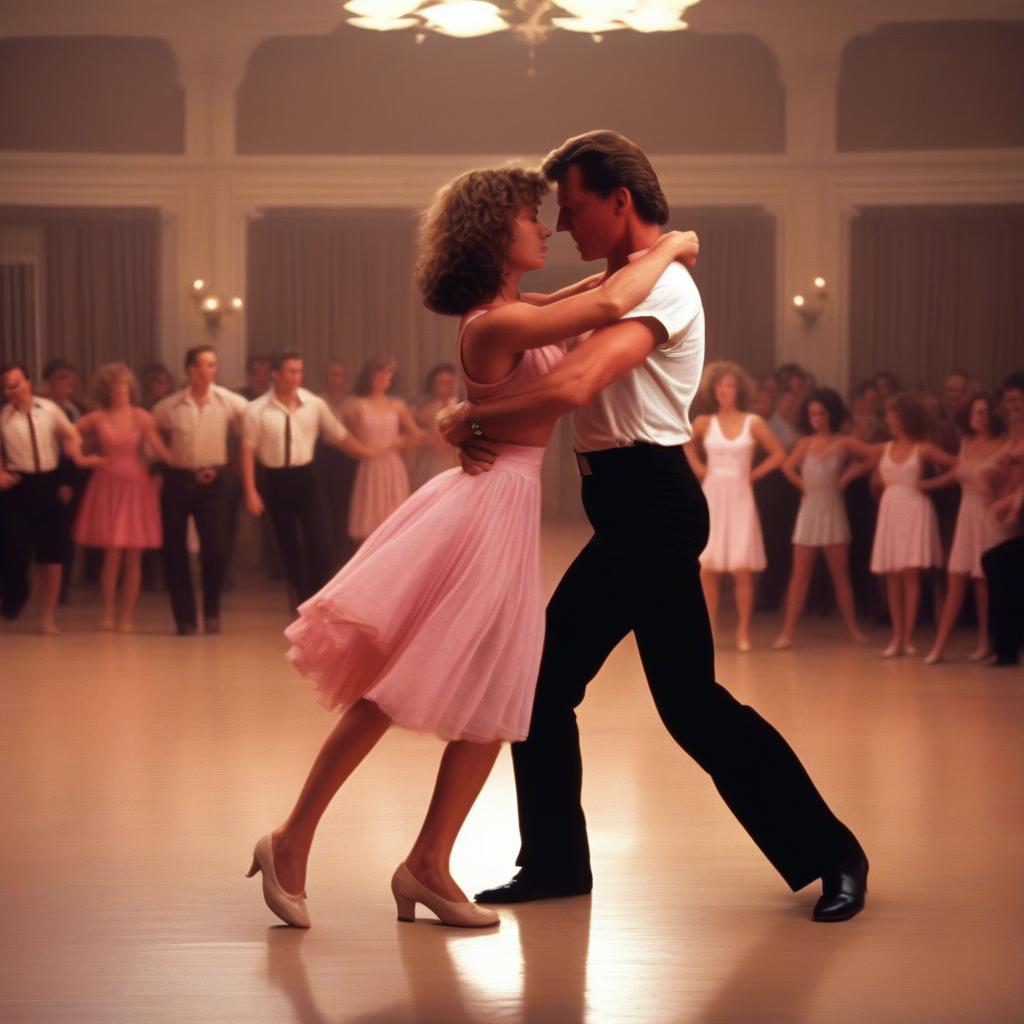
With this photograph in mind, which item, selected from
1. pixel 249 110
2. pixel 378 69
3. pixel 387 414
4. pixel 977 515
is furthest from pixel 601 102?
pixel 977 515

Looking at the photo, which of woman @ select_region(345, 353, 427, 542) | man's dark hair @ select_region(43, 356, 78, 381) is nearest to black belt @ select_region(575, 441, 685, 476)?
woman @ select_region(345, 353, 427, 542)

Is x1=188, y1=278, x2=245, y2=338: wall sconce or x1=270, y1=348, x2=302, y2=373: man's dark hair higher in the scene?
x1=188, y1=278, x2=245, y2=338: wall sconce

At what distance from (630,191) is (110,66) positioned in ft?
35.2

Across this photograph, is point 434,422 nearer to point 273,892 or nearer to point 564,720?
point 564,720

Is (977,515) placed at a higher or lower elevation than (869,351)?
lower

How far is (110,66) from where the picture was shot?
12.9 m

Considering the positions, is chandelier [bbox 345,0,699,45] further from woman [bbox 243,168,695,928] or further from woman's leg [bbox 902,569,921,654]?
woman [bbox 243,168,695,928]

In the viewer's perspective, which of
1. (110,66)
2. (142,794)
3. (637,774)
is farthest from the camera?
(110,66)

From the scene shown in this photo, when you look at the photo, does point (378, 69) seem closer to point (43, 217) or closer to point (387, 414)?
point (43, 217)

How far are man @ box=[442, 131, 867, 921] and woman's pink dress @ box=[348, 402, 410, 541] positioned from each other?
21.3 ft

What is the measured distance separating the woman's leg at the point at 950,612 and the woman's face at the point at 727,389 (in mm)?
1391

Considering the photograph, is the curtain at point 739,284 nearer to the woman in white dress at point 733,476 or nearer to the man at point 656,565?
the woman in white dress at point 733,476

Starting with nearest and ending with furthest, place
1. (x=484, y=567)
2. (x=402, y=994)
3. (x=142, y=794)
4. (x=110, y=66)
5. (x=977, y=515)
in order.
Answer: (x=402, y=994)
(x=484, y=567)
(x=142, y=794)
(x=977, y=515)
(x=110, y=66)

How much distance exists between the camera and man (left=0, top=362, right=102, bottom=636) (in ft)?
27.9
